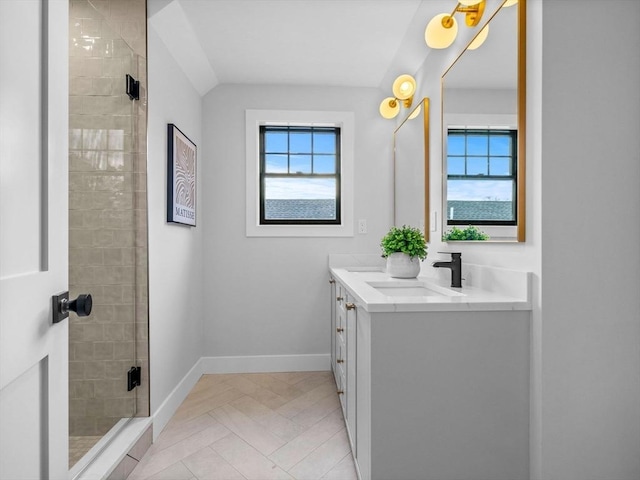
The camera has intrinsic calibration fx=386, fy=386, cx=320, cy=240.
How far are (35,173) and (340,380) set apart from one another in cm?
186

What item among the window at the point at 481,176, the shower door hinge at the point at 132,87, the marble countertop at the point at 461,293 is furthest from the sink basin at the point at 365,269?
the shower door hinge at the point at 132,87

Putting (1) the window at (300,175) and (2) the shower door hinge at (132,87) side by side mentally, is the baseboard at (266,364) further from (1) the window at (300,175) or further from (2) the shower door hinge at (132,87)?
(2) the shower door hinge at (132,87)

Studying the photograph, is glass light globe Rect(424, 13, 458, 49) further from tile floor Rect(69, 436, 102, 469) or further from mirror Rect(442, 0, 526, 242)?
tile floor Rect(69, 436, 102, 469)

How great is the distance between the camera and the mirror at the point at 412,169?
95.1 inches

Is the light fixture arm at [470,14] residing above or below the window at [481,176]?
above

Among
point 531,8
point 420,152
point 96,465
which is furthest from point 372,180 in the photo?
point 96,465

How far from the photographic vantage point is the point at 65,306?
92 cm

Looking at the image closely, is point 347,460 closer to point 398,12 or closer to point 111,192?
point 111,192

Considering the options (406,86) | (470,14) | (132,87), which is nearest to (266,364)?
(132,87)

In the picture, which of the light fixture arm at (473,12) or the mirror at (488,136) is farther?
the light fixture arm at (473,12)

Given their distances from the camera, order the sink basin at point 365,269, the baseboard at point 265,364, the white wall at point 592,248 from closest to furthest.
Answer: the white wall at point 592,248 → the sink basin at point 365,269 → the baseboard at point 265,364

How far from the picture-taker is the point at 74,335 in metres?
1.91

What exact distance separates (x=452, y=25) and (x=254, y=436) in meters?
2.27

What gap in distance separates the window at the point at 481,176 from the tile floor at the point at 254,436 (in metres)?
1.30
